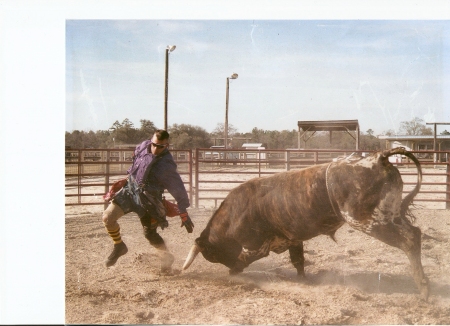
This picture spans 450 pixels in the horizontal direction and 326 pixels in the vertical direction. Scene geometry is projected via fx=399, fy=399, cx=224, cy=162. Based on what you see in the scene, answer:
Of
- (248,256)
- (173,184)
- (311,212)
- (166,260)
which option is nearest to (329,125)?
(311,212)

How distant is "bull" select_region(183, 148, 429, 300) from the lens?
12.0 feet

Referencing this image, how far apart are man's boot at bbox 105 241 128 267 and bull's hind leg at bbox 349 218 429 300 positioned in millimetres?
2583

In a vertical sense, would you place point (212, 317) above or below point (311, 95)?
below

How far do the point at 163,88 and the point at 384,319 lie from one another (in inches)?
136

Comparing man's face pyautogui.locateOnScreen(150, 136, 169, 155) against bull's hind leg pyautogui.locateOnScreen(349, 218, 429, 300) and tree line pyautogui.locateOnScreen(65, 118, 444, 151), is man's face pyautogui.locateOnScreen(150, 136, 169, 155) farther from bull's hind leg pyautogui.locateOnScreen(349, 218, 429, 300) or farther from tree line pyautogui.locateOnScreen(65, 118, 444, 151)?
bull's hind leg pyautogui.locateOnScreen(349, 218, 429, 300)

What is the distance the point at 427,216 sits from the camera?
5.92m

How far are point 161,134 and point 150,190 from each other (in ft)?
2.09

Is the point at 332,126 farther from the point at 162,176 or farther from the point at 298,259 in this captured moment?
the point at 162,176

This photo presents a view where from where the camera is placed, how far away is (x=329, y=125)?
4734 mm

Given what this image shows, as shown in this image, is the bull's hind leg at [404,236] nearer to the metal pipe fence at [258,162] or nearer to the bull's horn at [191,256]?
the metal pipe fence at [258,162]

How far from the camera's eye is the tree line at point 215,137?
4715mm

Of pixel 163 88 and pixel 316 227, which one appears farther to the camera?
pixel 163 88

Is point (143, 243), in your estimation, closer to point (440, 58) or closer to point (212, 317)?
point (212, 317)
